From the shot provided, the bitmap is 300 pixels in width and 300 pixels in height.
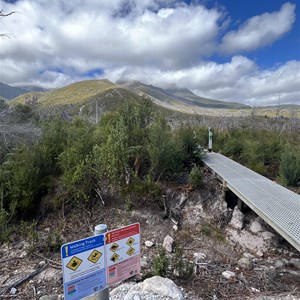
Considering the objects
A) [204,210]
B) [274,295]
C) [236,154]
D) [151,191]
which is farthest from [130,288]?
[236,154]

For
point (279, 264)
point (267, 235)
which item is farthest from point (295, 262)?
point (267, 235)

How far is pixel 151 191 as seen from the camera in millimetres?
5562

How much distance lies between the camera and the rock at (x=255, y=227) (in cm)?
504

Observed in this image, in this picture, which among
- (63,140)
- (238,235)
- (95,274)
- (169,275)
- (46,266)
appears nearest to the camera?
(95,274)

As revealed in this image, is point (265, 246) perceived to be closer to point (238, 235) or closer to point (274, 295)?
point (238, 235)

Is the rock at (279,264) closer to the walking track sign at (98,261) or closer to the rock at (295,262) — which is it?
the rock at (295,262)

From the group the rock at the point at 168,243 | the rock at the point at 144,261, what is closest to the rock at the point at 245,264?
the rock at the point at 168,243

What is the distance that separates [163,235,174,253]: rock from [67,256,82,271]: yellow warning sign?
320 centimetres

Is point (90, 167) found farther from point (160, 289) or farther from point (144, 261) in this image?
point (160, 289)

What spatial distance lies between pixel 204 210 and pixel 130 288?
298 centimetres

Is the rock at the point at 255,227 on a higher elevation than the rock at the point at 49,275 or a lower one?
higher

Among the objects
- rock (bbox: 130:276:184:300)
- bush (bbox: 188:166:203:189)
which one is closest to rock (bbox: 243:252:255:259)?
bush (bbox: 188:166:203:189)

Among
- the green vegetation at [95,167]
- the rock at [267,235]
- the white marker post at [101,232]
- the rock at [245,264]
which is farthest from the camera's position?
the green vegetation at [95,167]

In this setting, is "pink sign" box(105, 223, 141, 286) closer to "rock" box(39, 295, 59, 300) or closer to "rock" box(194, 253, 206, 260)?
"rock" box(39, 295, 59, 300)
